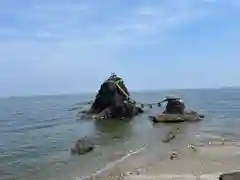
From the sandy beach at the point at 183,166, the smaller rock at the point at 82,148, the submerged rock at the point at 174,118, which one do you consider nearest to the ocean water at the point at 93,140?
the smaller rock at the point at 82,148

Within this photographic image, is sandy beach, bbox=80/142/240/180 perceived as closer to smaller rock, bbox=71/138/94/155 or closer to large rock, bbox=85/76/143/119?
smaller rock, bbox=71/138/94/155

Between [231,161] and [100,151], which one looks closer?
[231,161]

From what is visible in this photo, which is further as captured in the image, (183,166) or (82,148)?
(82,148)

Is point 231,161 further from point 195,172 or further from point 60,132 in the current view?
point 60,132

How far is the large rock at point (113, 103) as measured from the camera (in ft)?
229

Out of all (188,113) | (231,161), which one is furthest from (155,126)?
(231,161)

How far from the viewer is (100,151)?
3725 centimetres

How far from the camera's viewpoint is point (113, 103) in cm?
7044

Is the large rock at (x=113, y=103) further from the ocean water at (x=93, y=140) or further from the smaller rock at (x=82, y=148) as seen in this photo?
the smaller rock at (x=82, y=148)

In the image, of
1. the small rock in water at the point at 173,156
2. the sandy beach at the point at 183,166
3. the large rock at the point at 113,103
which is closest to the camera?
the sandy beach at the point at 183,166

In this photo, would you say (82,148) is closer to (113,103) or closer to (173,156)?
(173,156)

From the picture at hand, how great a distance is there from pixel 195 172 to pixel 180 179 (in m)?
2.42

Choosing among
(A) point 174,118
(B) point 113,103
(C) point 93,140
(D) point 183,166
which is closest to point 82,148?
(C) point 93,140

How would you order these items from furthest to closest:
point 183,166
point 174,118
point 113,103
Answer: point 113,103
point 174,118
point 183,166
